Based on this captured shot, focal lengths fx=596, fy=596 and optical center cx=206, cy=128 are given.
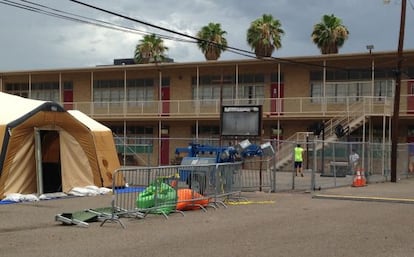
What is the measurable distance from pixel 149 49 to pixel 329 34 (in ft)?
54.8

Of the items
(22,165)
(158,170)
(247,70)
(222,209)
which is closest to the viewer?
(158,170)

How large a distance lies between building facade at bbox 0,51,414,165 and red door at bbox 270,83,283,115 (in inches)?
2.6

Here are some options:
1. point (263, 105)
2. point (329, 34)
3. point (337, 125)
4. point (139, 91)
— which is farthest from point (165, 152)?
point (329, 34)

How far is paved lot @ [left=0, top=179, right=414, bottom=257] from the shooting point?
9312mm

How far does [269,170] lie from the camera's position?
71.3 feet

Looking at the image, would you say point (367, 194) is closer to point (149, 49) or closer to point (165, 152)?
point (165, 152)

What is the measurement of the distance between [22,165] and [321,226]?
946 cm

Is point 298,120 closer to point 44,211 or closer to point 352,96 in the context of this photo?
point 352,96

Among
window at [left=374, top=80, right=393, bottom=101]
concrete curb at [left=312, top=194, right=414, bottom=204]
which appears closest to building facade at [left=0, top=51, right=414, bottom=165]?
window at [left=374, top=80, right=393, bottom=101]

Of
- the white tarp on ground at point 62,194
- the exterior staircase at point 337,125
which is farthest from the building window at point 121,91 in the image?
the white tarp on ground at point 62,194

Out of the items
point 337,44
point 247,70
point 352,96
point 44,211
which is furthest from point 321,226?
point 337,44

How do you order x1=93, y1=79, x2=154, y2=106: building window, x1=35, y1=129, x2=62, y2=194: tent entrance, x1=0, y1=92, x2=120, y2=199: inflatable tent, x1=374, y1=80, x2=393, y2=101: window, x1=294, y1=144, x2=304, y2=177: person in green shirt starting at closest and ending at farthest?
1. x1=0, y1=92, x2=120, y2=199: inflatable tent
2. x1=35, y1=129, x2=62, y2=194: tent entrance
3. x1=294, y1=144, x2=304, y2=177: person in green shirt
4. x1=374, y1=80, x2=393, y2=101: window
5. x1=93, y1=79, x2=154, y2=106: building window

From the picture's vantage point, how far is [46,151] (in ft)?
64.1

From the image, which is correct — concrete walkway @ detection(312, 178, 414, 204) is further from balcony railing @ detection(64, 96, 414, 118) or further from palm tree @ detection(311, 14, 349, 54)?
palm tree @ detection(311, 14, 349, 54)
